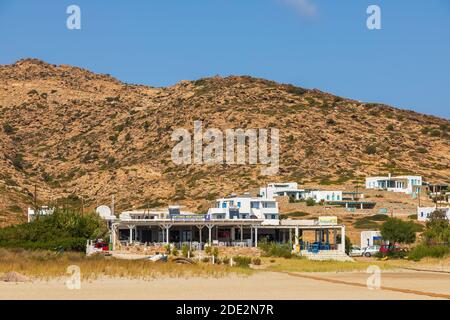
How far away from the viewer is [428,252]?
6919 cm

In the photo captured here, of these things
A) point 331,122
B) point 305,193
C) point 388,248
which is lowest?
point 388,248

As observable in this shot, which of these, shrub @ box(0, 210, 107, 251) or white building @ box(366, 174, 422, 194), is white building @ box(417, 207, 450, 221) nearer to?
white building @ box(366, 174, 422, 194)

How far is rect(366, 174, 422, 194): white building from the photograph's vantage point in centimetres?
12106

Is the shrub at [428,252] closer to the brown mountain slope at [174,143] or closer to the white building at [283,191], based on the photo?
the white building at [283,191]

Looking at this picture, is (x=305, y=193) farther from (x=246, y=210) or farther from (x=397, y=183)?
(x=246, y=210)

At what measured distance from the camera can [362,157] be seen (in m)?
142

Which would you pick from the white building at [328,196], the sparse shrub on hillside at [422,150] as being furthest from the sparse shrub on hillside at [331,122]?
the white building at [328,196]

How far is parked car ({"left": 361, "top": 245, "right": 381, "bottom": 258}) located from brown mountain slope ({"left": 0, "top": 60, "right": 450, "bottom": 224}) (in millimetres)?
33285

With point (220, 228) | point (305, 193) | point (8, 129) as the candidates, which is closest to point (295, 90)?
point (8, 129)

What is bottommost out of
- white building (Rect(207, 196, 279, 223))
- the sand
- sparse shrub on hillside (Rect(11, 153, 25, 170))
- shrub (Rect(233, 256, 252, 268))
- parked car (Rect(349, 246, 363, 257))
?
parked car (Rect(349, 246, 363, 257))

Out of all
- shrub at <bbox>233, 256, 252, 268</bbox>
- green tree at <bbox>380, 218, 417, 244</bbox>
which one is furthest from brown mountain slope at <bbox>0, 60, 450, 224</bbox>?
shrub at <bbox>233, 256, 252, 268</bbox>

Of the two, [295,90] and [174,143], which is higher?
[295,90]

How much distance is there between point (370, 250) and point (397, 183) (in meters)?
44.0

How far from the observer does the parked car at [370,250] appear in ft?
260
